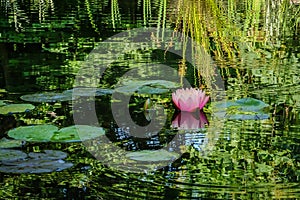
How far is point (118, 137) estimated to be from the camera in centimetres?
184

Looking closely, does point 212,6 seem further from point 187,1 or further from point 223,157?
point 223,157

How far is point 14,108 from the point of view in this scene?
2.17 meters

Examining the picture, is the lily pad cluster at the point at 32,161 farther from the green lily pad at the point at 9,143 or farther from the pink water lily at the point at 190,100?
the pink water lily at the point at 190,100

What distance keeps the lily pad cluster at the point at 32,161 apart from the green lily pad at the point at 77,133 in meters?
0.11

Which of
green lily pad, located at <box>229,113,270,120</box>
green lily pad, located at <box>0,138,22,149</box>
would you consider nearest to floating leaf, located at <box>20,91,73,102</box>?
green lily pad, located at <box>0,138,22,149</box>

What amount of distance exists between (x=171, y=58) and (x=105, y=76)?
44 cm

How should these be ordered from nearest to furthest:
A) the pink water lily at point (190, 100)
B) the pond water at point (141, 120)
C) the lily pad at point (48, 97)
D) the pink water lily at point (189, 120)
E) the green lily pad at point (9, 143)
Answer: the pond water at point (141, 120) < the green lily pad at point (9, 143) < the pink water lily at point (189, 120) < the pink water lily at point (190, 100) < the lily pad at point (48, 97)

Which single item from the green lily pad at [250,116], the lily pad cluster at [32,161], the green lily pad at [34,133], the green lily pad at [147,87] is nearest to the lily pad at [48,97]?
the green lily pad at [147,87]

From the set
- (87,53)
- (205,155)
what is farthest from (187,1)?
(205,155)

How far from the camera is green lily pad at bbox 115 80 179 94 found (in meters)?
2.37

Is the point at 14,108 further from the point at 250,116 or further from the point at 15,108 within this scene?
the point at 250,116

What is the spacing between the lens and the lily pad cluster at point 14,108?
214 centimetres

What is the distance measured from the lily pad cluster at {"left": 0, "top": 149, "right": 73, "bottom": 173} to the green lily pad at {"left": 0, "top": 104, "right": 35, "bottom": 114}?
1.42ft

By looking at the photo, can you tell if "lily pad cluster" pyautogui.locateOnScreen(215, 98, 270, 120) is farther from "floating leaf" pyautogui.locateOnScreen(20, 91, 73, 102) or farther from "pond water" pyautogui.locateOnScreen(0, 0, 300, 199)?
"floating leaf" pyautogui.locateOnScreen(20, 91, 73, 102)
